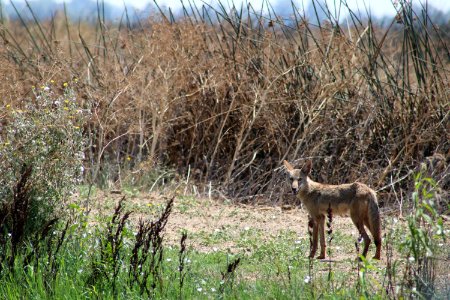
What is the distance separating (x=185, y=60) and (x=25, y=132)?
13.4 ft

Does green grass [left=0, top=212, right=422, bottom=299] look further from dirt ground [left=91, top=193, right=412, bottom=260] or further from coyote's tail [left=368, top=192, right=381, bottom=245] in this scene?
dirt ground [left=91, top=193, right=412, bottom=260]

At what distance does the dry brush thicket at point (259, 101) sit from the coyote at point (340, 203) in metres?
2.42

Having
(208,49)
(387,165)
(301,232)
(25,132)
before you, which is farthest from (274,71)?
(25,132)

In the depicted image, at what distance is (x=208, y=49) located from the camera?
455 inches

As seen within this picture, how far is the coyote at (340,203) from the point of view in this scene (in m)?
7.40

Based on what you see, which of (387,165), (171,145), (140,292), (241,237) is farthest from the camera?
(171,145)

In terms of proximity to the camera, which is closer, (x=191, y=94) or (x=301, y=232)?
(x=301, y=232)

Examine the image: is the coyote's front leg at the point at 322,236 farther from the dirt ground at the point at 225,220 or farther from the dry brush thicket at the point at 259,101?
the dry brush thicket at the point at 259,101

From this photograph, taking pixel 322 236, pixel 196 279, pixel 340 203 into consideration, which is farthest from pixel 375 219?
pixel 196 279

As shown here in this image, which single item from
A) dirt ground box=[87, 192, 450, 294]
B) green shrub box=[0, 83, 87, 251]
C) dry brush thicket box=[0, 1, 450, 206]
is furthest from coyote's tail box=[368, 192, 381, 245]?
dry brush thicket box=[0, 1, 450, 206]

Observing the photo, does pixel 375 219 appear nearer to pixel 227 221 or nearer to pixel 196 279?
pixel 196 279

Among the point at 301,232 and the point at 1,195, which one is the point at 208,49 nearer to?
the point at 301,232

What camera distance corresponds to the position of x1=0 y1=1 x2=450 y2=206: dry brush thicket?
10445 mm

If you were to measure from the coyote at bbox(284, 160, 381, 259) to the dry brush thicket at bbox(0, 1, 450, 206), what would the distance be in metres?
2.42
